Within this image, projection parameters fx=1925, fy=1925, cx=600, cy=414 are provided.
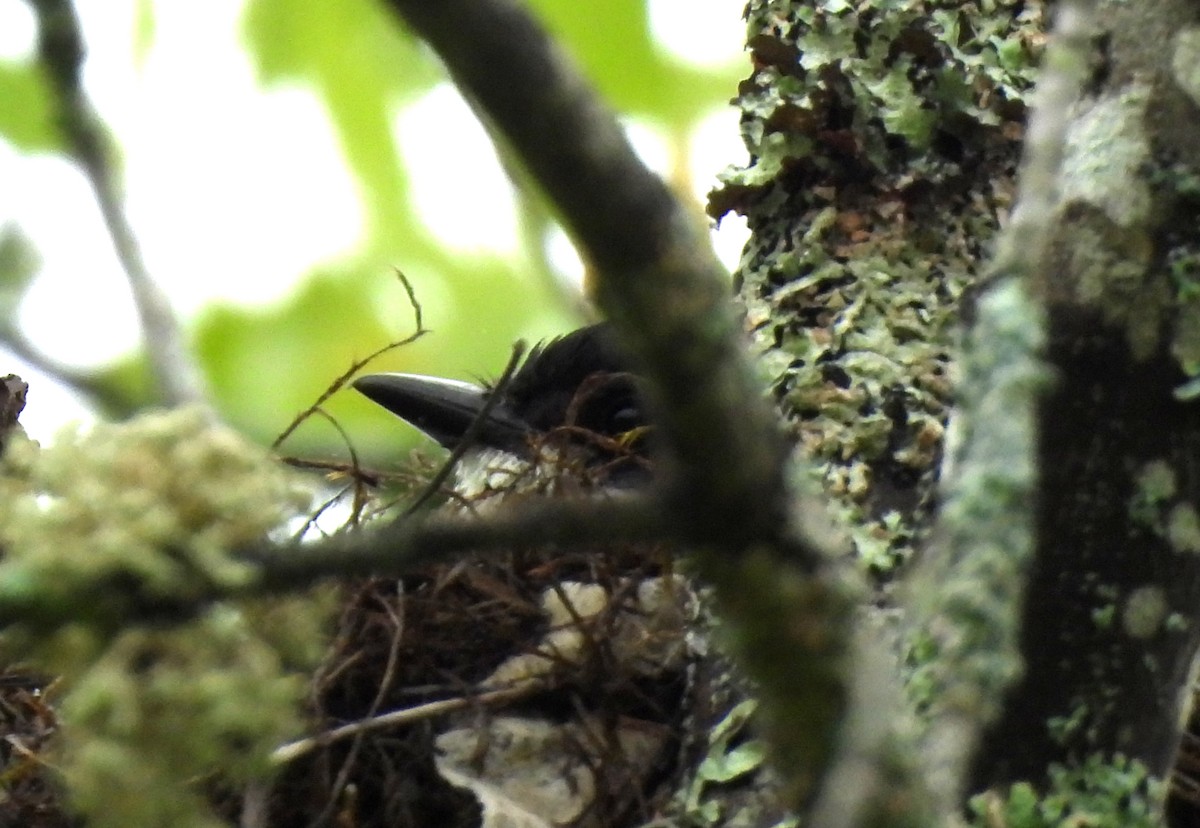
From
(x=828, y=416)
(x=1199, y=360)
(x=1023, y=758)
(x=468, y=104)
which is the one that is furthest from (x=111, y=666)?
(x=828, y=416)

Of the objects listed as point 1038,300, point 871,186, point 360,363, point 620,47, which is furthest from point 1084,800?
point 871,186

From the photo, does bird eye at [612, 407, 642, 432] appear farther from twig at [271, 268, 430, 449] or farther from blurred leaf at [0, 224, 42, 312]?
blurred leaf at [0, 224, 42, 312]

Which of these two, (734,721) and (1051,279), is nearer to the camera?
(1051,279)

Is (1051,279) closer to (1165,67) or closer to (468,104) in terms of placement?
(1165,67)

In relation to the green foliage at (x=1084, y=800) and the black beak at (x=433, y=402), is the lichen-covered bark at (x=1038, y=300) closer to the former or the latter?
the green foliage at (x=1084, y=800)

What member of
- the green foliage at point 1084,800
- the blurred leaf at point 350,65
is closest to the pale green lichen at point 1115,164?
the green foliage at point 1084,800
